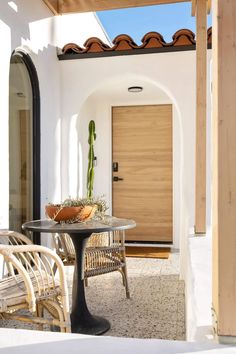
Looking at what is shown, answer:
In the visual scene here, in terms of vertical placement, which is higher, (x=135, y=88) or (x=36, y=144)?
(x=135, y=88)

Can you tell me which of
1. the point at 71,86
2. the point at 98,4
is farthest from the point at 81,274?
the point at 98,4

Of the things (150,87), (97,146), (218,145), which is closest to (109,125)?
(97,146)

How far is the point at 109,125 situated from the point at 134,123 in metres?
0.37

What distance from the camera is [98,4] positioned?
138 inches

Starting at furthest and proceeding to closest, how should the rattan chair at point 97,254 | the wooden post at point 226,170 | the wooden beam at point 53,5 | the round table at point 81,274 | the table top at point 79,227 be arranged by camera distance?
the wooden beam at point 53,5 → the rattan chair at point 97,254 → the round table at point 81,274 → the table top at point 79,227 → the wooden post at point 226,170

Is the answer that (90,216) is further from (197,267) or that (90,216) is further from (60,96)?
(60,96)

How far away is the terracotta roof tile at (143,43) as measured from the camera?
11.3ft

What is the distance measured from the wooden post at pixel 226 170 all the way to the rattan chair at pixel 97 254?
5.78 feet

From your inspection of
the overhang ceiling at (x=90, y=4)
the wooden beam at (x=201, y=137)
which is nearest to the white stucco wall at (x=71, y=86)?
the overhang ceiling at (x=90, y=4)

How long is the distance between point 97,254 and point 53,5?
→ 252cm

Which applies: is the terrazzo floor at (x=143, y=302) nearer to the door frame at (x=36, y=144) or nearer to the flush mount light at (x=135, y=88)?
the door frame at (x=36, y=144)

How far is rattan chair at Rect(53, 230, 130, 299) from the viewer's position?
2699 millimetres

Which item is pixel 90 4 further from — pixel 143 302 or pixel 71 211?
pixel 143 302

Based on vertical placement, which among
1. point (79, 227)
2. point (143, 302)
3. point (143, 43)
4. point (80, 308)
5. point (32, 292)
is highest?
point (143, 43)
